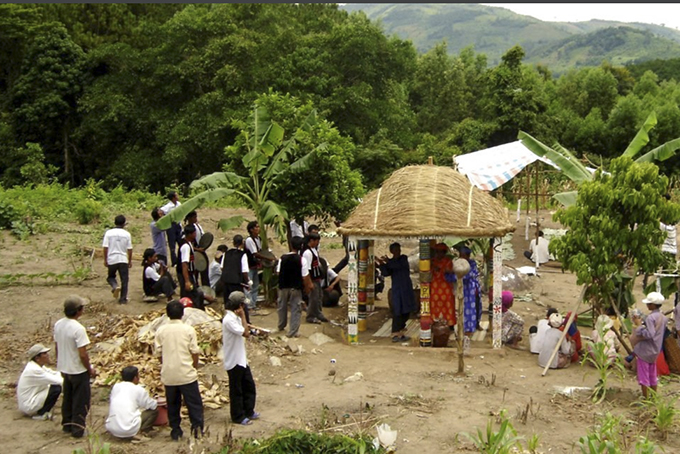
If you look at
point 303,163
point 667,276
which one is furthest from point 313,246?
point 667,276

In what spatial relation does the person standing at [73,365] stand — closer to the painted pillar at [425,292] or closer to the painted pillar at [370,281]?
the painted pillar at [425,292]

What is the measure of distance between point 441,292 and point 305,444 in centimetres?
476

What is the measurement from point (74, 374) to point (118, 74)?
72.8 feet

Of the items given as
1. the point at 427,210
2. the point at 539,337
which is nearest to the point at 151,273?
the point at 427,210

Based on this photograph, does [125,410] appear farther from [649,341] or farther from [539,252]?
[539,252]

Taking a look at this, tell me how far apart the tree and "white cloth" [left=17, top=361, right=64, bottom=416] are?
677cm

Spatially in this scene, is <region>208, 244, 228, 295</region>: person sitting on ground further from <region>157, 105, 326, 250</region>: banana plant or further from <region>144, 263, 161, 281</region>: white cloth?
<region>144, 263, 161, 281</region>: white cloth

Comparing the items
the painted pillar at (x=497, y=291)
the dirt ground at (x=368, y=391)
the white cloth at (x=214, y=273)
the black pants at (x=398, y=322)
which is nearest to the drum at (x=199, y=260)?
the white cloth at (x=214, y=273)

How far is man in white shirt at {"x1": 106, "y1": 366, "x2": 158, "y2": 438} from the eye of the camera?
7406 millimetres

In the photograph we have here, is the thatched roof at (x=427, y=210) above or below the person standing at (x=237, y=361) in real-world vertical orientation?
above

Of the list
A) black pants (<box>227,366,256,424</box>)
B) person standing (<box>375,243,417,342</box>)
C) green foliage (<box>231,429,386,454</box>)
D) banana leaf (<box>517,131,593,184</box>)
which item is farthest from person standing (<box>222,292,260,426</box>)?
banana leaf (<box>517,131,593,184</box>)

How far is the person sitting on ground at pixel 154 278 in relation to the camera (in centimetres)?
1197

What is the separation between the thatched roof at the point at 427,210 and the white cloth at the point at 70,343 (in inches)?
171

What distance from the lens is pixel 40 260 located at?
576 inches
